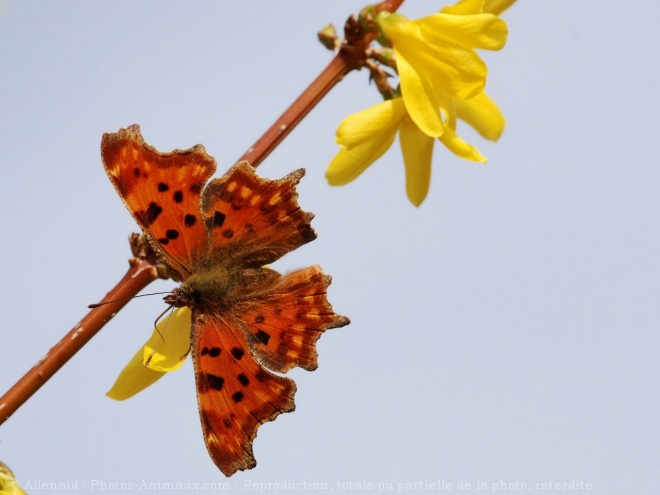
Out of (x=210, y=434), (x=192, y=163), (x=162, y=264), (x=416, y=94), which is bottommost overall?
(x=210, y=434)

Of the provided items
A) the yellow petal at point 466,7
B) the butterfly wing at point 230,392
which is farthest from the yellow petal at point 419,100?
the butterfly wing at point 230,392

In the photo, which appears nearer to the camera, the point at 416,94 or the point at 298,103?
the point at 298,103

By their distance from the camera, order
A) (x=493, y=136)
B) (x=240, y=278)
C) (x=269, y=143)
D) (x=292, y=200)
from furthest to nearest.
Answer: (x=493, y=136) → (x=240, y=278) → (x=292, y=200) → (x=269, y=143)

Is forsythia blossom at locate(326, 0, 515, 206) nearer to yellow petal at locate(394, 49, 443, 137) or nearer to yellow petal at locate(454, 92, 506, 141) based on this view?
yellow petal at locate(394, 49, 443, 137)

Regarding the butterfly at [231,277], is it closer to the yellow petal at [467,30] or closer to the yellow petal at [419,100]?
the yellow petal at [419,100]

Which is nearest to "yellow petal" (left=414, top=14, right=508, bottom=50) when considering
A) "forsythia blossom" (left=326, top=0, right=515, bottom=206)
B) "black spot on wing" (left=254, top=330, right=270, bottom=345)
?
"forsythia blossom" (left=326, top=0, right=515, bottom=206)

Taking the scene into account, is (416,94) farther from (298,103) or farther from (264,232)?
(264,232)

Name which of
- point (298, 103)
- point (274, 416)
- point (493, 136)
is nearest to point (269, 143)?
point (298, 103)
